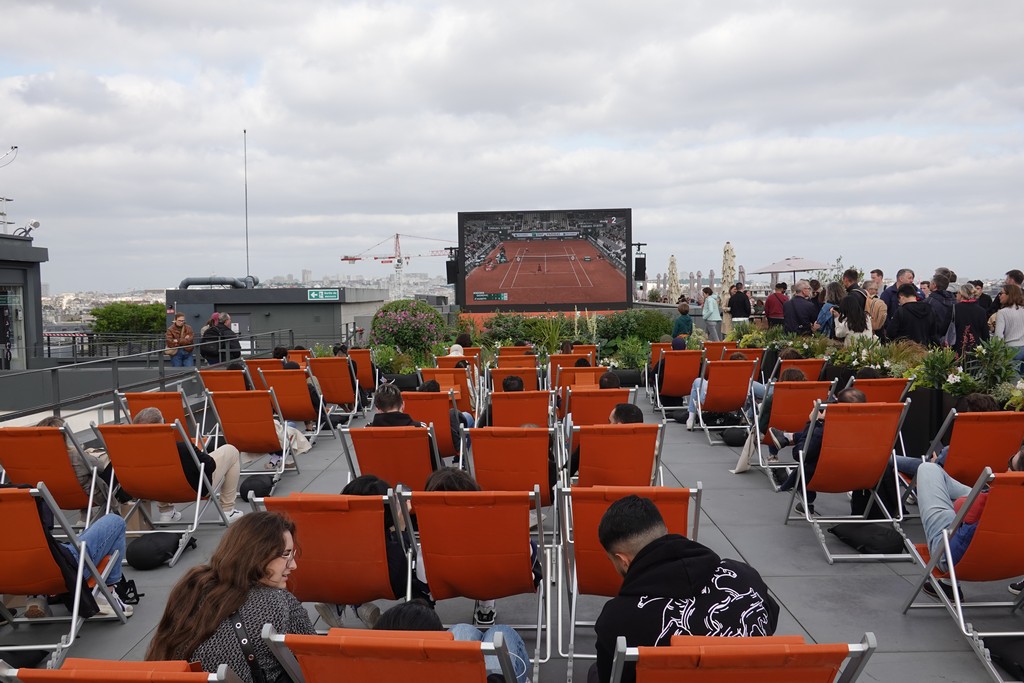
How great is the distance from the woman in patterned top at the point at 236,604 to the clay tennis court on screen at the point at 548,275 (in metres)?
22.3

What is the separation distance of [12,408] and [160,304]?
34.7 metres

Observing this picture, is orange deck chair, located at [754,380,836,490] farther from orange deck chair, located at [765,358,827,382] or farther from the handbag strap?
the handbag strap

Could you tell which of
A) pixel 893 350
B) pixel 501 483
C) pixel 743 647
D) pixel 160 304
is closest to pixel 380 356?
pixel 893 350

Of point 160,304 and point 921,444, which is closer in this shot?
point 921,444

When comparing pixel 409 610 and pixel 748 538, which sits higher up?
pixel 409 610

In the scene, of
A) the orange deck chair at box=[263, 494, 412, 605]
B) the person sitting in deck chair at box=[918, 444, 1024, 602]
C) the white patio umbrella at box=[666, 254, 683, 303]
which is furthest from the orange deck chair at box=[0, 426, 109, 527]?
the white patio umbrella at box=[666, 254, 683, 303]

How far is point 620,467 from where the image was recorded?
4805 millimetres

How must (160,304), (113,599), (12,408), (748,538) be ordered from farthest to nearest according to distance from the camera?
(160,304) < (12,408) < (748,538) < (113,599)

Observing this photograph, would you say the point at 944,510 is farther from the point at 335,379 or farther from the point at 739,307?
the point at 739,307

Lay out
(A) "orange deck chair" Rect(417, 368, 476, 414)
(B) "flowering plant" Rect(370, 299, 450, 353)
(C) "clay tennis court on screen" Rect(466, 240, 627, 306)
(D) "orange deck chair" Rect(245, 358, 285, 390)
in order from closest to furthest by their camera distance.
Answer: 1. (A) "orange deck chair" Rect(417, 368, 476, 414)
2. (D) "orange deck chair" Rect(245, 358, 285, 390)
3. (B) "flowering plant" Rect(370, 299, 450, 353)
4. (C) "clay tennis court on screen" Rect(466, 240, 627, 306)

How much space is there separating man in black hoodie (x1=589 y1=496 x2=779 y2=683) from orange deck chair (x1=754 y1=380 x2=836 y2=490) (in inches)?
156

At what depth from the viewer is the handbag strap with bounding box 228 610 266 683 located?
95.0 inches

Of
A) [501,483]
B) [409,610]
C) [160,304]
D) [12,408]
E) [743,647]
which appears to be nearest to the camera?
[743,647]

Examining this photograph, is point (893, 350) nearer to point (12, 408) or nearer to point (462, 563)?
point (462, 563)
